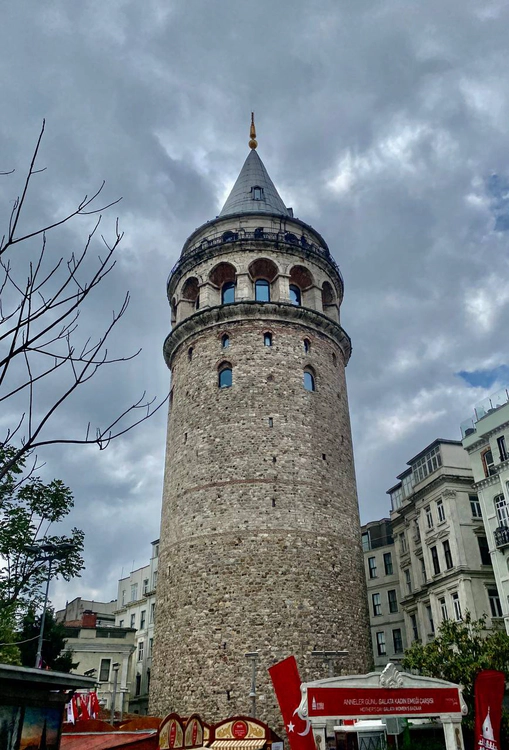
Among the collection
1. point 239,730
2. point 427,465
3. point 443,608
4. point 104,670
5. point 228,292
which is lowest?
Answer: point 239,730

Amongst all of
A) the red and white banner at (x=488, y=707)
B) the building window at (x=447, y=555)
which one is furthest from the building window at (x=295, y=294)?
the red and white banner at (x=488, y=707)

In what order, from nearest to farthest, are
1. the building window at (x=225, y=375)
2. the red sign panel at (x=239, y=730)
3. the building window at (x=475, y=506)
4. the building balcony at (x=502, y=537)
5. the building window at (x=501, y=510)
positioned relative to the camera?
the red sign panel at (x=239, y=730) < the building balcony at (x=502, y=537) < the building window at (x=501, y=510) < the building window at (x=225, y=375) < the building window at (x=475, y=506)

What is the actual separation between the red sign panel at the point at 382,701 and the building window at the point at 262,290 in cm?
1972

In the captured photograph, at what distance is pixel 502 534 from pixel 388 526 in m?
17.4

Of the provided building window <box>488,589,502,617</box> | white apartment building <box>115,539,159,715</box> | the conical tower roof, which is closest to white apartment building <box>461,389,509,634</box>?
building window <box>488,589,502,617</box>

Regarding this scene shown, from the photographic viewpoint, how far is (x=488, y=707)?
564 inches

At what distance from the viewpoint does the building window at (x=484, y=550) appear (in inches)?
1243

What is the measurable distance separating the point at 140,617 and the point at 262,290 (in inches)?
1267

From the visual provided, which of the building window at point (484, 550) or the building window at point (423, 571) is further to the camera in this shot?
the building window at point (423, 571)

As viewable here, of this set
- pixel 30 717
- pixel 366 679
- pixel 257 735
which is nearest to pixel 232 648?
pixel 257 735

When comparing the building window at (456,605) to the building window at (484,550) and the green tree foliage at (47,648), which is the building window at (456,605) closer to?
the building window at (484,550)

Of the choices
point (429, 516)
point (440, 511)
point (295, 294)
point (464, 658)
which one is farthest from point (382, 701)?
point (429, 516)

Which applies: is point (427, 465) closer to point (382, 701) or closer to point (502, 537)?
point (502, 537)

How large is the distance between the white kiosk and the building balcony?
44.8 ft
